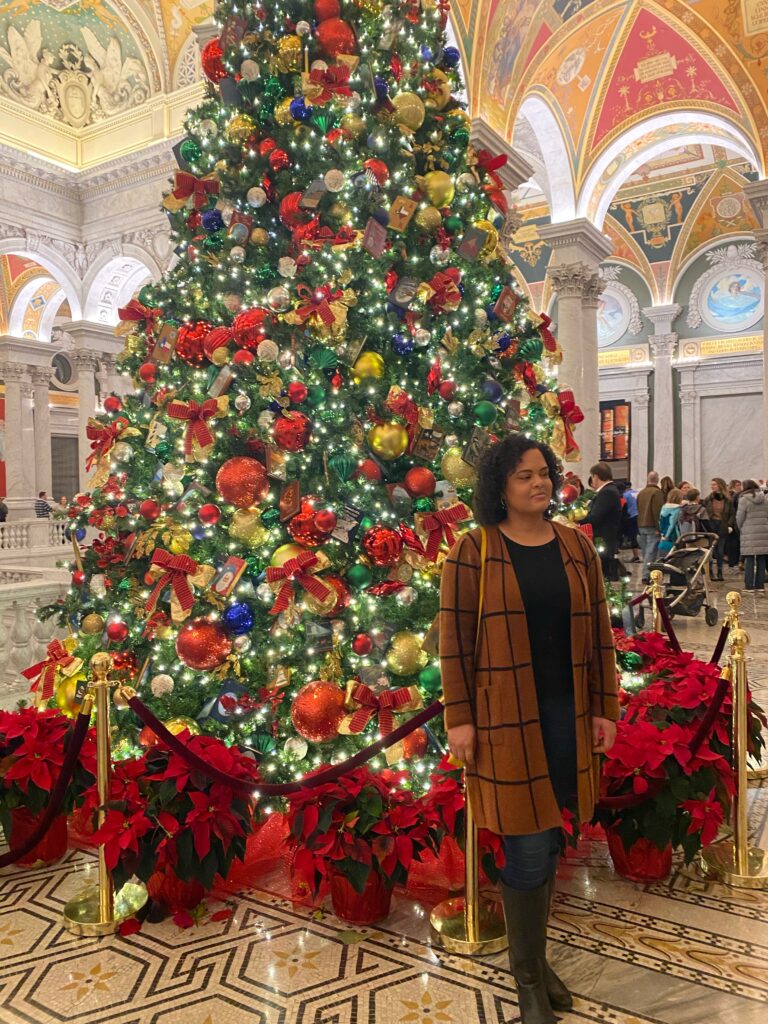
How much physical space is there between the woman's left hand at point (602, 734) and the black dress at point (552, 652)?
0.14 meters

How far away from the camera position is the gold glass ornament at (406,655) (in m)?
3.14

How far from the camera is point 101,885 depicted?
2574 mm

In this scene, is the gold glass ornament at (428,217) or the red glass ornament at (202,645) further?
the gold glass ornament at (428,217)

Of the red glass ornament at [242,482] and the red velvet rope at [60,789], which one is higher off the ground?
the red glass ornament at [242,482]

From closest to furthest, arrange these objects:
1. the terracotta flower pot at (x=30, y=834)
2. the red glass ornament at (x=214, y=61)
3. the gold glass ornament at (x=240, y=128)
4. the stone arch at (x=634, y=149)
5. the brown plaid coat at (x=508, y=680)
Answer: the brown plaid coat at (x=508, y=680) < the terracotta flower pot at (x=30, y=834) < the gold glass ornament at (x=240, y=128) < the red glass ornament at (x=214, y=61) < the stone arch at (x=634, y=149)

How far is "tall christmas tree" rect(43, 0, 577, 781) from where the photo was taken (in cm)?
325

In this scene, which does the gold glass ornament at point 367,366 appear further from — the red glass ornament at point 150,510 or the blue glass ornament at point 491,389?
the red glass ornament at point 150,510

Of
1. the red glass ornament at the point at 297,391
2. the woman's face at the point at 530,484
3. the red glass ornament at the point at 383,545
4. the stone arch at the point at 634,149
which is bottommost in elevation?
the red glass ornament at the point at 383,545

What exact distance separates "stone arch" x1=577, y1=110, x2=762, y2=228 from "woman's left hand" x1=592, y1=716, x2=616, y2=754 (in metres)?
10.4

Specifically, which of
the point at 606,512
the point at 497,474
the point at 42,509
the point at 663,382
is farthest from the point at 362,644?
the point at 663,382

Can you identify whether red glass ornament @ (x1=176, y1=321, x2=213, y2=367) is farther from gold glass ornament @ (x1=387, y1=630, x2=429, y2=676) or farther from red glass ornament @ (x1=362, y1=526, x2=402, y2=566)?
gold glass ornament @ (x1=387, y1=630, x2=429, y2=676)

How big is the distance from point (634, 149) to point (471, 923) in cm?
1238

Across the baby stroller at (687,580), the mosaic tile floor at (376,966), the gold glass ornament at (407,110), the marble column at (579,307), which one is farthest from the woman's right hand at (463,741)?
the marble column at (579,307)

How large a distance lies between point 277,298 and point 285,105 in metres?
1.00
